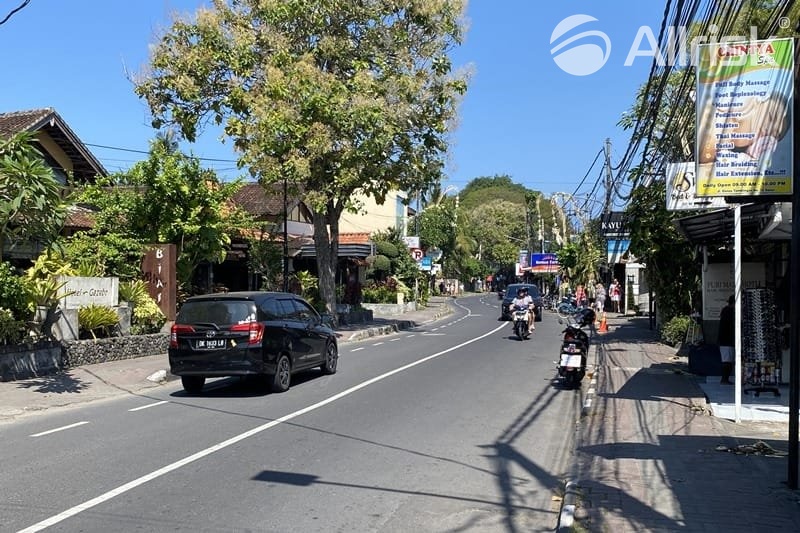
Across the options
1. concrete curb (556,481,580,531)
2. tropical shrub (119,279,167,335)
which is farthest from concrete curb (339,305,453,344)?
concrete curb (556,481,580,531)

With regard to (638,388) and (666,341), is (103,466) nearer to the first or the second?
(638,388)

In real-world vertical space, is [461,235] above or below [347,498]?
above

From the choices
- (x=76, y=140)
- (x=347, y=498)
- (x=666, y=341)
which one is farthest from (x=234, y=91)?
(x=347, y=498)

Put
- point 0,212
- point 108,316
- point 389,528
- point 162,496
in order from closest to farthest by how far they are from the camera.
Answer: point 389,528, point 162,496, point 0,212, point 108,316

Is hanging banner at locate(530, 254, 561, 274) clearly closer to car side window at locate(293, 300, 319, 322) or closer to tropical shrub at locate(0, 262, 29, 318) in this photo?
car side window at locate(293, 300, 319, 322)

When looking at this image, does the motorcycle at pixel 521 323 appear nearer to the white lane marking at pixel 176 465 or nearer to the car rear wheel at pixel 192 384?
the white lane marking at pixel 176 465

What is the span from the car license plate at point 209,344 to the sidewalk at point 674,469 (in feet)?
19.4

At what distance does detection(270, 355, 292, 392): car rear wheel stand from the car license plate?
1.04m

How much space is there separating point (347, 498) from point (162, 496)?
1.64 meters

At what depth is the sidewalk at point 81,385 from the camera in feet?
39.6

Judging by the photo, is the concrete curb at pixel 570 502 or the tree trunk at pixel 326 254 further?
the tree trunk at pixel 326 254

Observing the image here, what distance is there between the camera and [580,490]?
6906 millimetres

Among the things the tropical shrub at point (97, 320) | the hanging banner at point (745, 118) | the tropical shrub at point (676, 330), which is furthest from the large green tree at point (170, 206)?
the hanging banner at point (745, 118)

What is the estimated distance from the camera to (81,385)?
1405cm
